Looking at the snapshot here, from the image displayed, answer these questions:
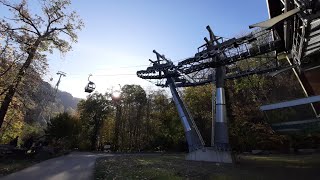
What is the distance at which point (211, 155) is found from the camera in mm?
22109

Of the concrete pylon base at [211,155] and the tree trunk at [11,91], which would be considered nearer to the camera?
the tree trunk at [11,91]

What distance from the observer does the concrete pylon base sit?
21297mm

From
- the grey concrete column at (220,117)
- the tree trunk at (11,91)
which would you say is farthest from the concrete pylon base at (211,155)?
the tree trunk at (11,91)

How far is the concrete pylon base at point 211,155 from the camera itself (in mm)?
21297

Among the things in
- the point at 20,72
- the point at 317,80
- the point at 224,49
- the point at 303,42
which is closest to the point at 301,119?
the point at 317,80

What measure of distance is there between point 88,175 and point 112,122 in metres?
36.4

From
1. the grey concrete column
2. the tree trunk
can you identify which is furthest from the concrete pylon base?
the tree trunk

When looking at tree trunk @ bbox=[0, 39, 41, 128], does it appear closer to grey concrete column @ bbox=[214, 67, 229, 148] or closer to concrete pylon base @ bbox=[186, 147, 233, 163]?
concrete pylon base @ bbox=[186, 147, 233, 163]

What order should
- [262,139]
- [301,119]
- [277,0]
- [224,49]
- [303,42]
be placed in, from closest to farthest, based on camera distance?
[303,42]
[277,0]
[301,119]
[224,49]
[262,139]

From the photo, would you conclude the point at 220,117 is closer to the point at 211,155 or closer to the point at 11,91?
the point at 211,155

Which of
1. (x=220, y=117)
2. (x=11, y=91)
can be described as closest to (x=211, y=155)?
(x=220, y=117)

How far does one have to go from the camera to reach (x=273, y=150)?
3609 centimetres

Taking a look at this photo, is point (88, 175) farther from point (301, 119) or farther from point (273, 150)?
point (273, 150)

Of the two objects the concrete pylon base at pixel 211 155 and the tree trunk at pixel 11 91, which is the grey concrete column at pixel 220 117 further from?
the tree trunk at pixel 11 91
